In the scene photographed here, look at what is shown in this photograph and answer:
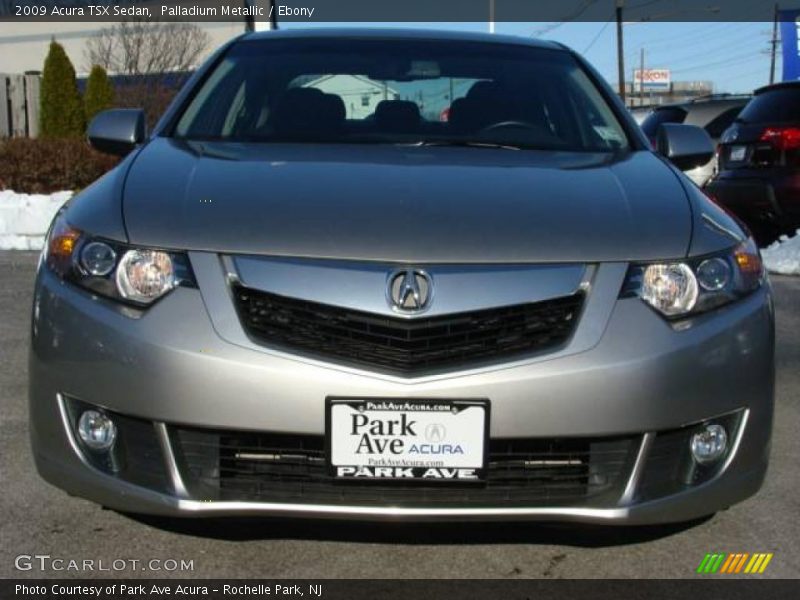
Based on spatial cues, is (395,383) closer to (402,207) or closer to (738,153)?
(402,207)

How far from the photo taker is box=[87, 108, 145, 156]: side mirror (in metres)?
3.70

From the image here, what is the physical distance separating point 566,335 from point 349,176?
780 mm

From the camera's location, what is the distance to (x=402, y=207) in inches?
103

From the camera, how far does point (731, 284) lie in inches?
104

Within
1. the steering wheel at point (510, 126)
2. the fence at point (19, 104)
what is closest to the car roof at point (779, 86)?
the steering wheel at point (510, 126)

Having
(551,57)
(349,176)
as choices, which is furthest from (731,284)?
(551,57)

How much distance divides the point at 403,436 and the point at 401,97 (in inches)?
70.1

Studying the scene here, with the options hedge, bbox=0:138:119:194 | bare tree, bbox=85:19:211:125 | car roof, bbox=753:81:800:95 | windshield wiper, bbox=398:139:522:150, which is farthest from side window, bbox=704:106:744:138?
bare tree, bbox=85:19:211:125

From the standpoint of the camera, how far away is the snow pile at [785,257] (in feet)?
26.5

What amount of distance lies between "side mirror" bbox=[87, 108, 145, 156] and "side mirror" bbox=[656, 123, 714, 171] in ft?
6.11

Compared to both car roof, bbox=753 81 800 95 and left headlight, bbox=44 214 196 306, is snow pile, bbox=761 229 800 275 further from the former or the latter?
left headlight, bbox=44 214 196 306

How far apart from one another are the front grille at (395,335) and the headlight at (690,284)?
272 mm

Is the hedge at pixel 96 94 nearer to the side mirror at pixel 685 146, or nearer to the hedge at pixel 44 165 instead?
the hedge at pixel 44 165

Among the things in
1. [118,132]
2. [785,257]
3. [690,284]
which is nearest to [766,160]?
[785,257]
